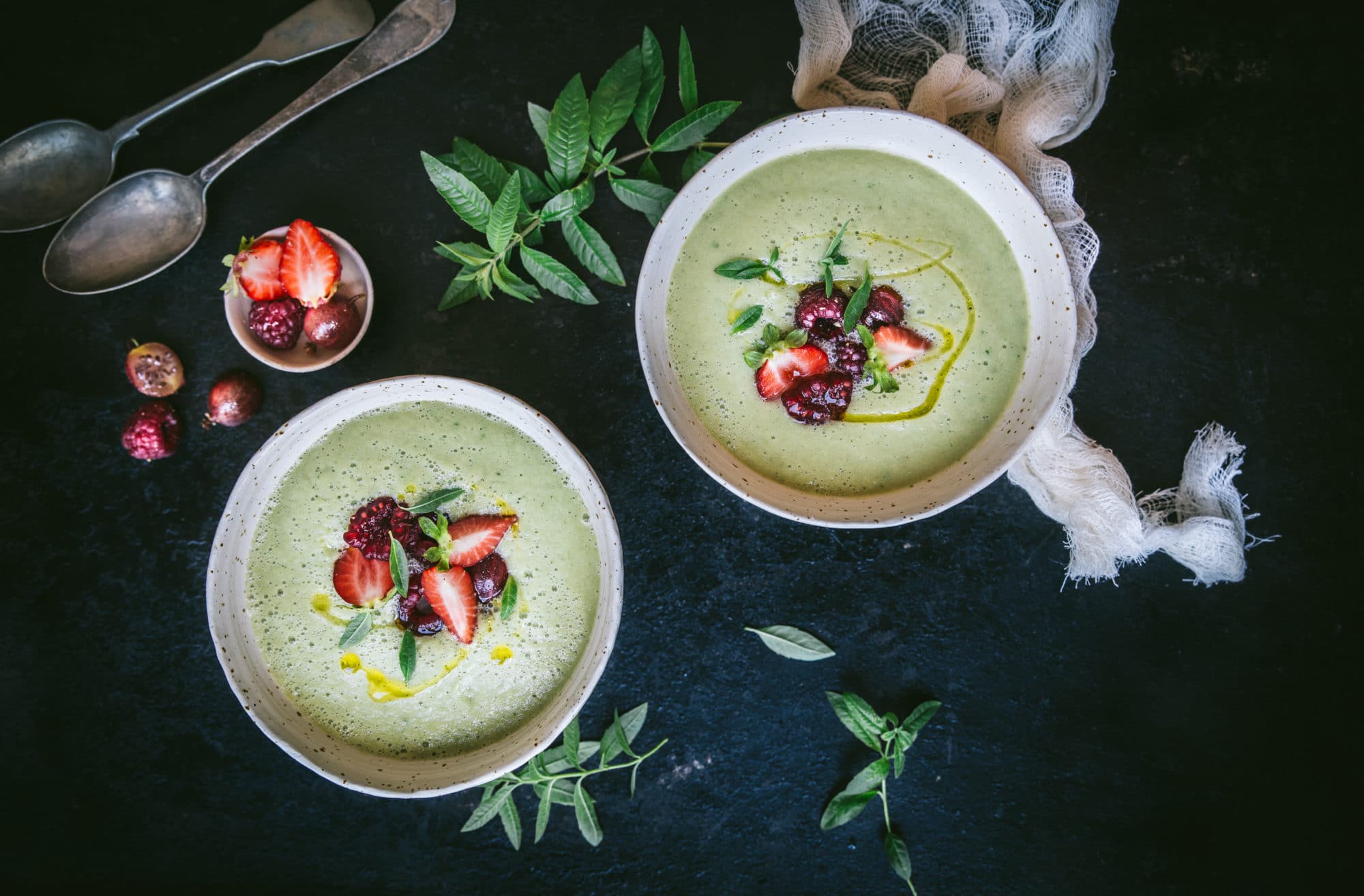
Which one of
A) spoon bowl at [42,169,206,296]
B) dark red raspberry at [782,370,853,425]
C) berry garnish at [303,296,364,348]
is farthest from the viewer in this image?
spoon bowl at [42,169,206,296]

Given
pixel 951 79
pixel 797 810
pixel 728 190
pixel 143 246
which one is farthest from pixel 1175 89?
pixel 143 246

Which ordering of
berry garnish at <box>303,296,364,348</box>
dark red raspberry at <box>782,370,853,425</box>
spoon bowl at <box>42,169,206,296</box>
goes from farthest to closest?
1. spoon bowl at <box>42,169,206,296</box>
2. berry garnish at <box>303,296,364,348</box>
3. dark red raspberry at <box>782,370,853,425</box>

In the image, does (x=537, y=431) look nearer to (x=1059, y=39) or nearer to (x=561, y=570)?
(x=561, y=570)

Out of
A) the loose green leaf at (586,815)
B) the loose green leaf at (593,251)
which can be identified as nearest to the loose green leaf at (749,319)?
the loose green leaf at (593,251)

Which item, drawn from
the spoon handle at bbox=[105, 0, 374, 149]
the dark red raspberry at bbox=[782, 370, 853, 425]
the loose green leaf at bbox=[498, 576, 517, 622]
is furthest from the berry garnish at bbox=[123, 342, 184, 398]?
the dark red raspberry at bbox=[782, 370, 853, 425]

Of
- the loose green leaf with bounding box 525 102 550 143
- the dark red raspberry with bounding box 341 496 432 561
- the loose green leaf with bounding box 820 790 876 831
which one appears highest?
the loose green leaf with bounding box 525 102 550 143

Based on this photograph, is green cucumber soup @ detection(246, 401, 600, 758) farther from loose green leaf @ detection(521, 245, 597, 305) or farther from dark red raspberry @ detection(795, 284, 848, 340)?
dark red raspberry @ detection(795, 284, 848, 340)

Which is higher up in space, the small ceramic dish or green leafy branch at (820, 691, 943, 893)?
the small ceramic dish
